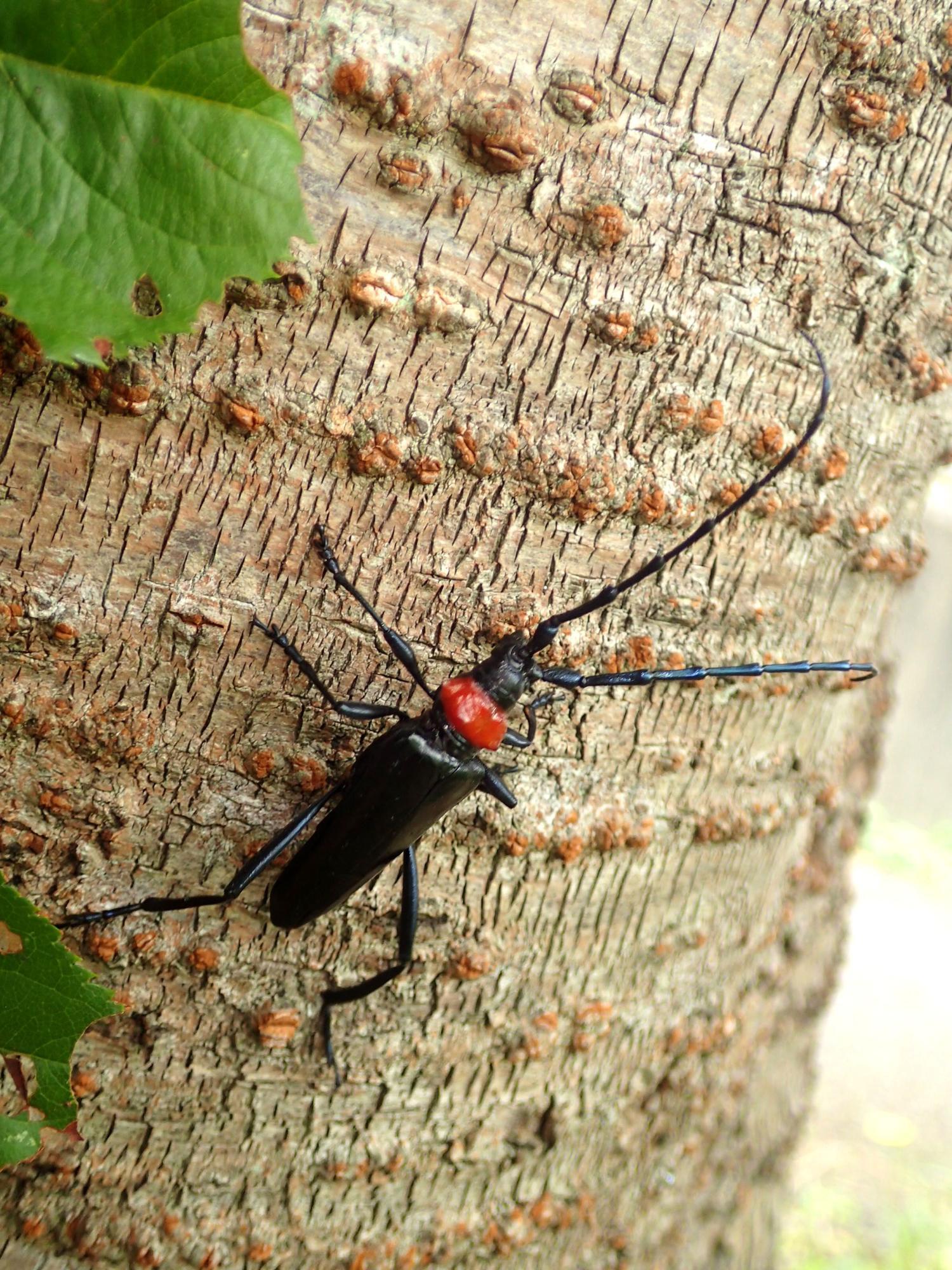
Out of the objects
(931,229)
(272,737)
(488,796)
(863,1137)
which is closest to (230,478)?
(272,737)

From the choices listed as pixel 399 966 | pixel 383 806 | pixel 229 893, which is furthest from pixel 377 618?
pixel 399 966

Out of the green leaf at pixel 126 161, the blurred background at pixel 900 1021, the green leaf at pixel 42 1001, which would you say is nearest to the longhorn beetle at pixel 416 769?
the green leaf at pixel 42 1001

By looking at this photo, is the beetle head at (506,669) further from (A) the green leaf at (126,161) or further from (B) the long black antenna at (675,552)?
(A) the green leaf at (126,161)

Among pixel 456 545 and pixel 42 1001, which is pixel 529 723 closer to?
pixel 456 545

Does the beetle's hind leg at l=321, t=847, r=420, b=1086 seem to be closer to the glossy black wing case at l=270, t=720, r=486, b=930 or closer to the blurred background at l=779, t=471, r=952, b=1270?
the glossy black wing case at l=270, t=720, r=486, b=930

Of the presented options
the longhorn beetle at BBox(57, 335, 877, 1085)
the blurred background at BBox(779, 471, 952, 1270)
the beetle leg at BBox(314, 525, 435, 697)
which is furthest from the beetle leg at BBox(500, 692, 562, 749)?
the blurred background at BBox(779, 471, 952, 1270)
